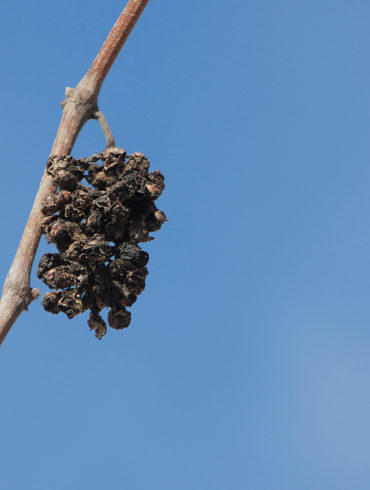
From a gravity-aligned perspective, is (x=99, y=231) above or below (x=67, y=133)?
below

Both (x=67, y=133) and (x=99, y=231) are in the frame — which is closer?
(x=99, y=231)

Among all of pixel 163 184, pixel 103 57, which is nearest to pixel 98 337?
pixel 163 184

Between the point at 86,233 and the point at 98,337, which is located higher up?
the point at 86,233

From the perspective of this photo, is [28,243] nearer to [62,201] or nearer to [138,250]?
[62,201]
